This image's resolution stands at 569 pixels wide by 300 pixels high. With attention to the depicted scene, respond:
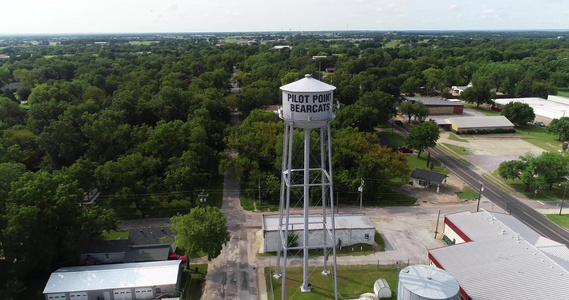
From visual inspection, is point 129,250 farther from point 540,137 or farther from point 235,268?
point 540,137

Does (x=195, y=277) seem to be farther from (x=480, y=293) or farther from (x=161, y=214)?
(x=480, y=293)

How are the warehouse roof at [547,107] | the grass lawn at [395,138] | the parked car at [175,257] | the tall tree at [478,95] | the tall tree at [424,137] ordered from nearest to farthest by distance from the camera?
the parked car at [175,257] < the tall tree at [424,137] < the grass lawn at [395,138] < the warehouse roof at [547,107] < the tall tree at [478,95]

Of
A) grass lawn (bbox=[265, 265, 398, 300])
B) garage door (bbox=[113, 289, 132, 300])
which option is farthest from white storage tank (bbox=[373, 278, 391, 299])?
garage door (bbox=[113, 289, 132, 300])

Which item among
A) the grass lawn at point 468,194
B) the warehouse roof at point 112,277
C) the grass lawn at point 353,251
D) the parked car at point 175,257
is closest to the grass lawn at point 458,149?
the grass lawn at point 468,194

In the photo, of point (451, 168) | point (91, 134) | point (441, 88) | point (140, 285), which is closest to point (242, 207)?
point (140, 285)

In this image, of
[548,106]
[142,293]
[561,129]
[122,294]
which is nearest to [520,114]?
[561,129]

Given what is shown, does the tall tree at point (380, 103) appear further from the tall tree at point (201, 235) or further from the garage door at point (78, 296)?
the garage door at point (78, 296)

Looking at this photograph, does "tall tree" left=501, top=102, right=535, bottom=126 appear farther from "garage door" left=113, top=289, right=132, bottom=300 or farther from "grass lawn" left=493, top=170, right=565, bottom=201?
"garage door" left=113, top=289, right=132, bottom=300
